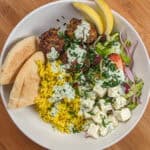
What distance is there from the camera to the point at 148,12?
166cm

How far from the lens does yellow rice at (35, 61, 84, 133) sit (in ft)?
5.01

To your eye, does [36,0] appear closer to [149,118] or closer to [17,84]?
[17,84]

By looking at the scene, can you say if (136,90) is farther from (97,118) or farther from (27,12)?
(27,12)

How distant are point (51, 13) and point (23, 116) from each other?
367 millimetres

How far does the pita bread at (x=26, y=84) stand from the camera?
150 cm

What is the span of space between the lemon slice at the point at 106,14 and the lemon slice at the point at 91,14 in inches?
0.7

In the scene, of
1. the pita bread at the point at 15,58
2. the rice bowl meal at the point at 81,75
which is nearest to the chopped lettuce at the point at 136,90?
the rice bowl meal at the point at 81,75

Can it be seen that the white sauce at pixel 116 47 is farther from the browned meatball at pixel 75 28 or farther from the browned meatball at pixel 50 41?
the browned meatball at pixel 50 41

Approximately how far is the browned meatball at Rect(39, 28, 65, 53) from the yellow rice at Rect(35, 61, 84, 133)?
5cm

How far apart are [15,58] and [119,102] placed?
0.37m

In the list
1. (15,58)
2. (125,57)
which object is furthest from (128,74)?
(15,58)

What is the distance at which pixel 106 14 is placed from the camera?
4.88 feet

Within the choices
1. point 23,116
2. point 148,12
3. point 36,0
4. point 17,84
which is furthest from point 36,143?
point 148,12

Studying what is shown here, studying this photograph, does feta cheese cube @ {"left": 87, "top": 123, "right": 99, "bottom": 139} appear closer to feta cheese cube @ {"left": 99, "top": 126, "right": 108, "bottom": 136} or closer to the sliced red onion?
feta cheese cube @ {"left": 99, "top": 126, "right": 108, "bottom": 136}
